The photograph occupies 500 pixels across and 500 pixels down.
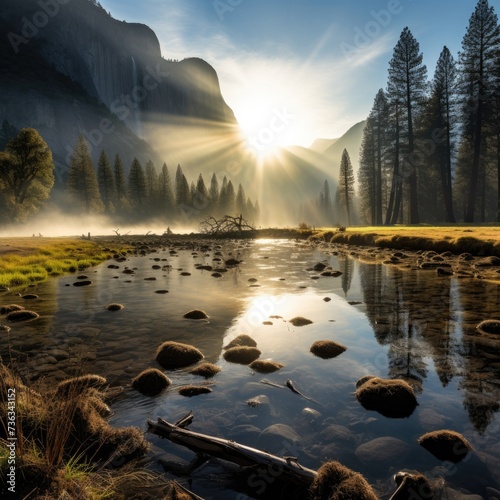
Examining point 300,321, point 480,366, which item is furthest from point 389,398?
point 300,321

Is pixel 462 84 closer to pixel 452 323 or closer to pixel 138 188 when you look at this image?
pixel 452 323

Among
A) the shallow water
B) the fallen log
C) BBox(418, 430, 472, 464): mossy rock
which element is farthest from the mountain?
BBox(418, 430, 472, 464): mossy rock

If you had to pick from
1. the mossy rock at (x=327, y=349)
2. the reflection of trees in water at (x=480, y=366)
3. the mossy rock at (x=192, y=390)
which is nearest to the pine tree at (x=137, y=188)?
the reflection of trees in water at (x=480, y=366)

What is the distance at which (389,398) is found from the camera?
14.8 ft

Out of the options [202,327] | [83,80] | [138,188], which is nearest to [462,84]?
[202,327]

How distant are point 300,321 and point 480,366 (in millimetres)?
3858

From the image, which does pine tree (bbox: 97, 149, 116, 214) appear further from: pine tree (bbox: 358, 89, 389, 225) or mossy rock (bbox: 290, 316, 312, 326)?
mossy rock (bbox: 290, 316, 312, 326)

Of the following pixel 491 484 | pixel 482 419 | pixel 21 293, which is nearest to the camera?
pixel 491 484

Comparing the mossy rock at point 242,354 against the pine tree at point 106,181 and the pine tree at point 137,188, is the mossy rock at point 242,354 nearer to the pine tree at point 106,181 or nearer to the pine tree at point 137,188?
the pine tree at point 106,181

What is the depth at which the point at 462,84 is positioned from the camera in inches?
1470

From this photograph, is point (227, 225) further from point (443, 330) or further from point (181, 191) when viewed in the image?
point (443, 330)

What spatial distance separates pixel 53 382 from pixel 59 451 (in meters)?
2.94

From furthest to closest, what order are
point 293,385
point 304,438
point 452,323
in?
1. point 452,323
2. point 293,385
3. point 304,438

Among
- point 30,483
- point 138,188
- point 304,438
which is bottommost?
point 304,438
